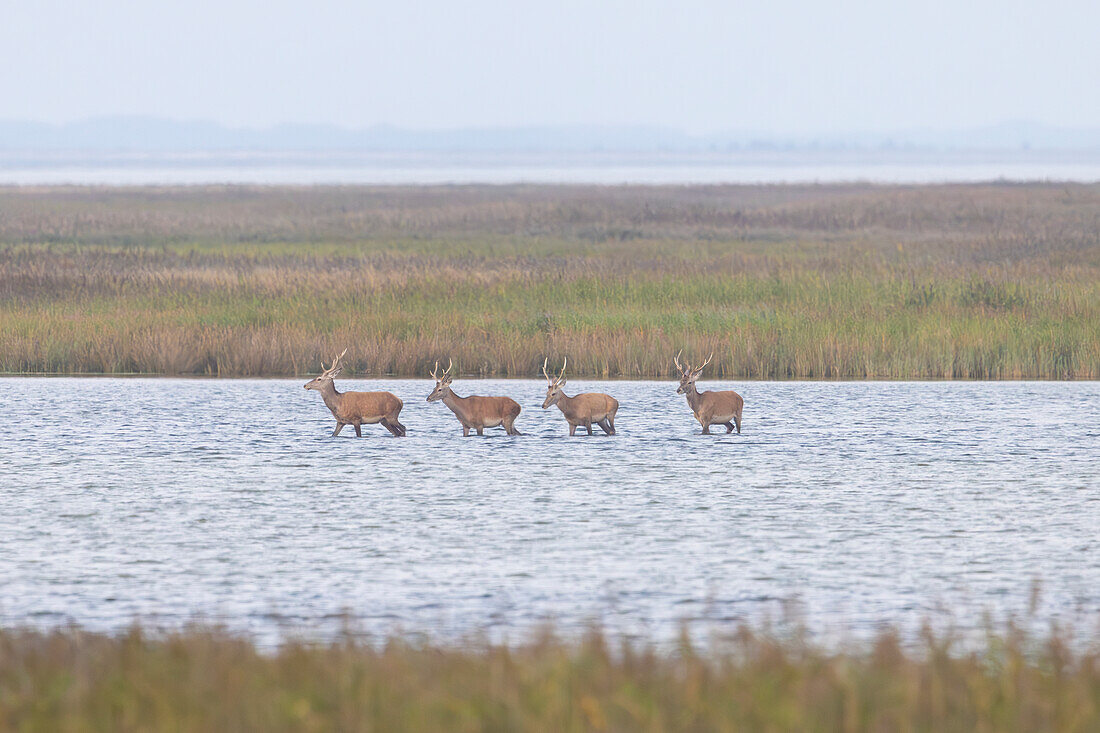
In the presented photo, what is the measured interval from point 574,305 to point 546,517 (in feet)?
49.8

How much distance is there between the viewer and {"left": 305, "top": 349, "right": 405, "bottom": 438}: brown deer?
14.8m

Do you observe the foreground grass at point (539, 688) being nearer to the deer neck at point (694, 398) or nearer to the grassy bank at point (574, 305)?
the deer neck at point (694, 398)

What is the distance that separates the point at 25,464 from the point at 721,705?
890 centimetres

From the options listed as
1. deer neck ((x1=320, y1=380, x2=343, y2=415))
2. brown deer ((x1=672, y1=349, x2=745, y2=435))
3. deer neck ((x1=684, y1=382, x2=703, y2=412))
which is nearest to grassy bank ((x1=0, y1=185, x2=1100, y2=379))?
brown deer ((x1=672, y1=349, x2=745, y2=435))

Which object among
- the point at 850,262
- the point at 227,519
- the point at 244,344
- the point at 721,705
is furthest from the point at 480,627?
the point at 850,262

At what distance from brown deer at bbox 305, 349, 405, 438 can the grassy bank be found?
648 cm

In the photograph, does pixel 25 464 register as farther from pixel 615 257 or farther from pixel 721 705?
pixel 615 257

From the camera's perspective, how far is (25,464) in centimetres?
1362

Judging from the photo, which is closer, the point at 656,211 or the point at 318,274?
the point at 318,274

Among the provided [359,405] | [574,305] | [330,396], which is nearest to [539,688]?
[359,405]

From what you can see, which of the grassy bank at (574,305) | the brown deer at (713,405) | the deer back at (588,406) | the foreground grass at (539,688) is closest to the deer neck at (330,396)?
the deer back at (588,406)

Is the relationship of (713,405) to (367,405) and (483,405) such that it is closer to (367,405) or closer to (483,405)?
(483,405)

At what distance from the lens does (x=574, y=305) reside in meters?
26.2

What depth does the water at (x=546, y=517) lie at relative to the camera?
8570 mm
